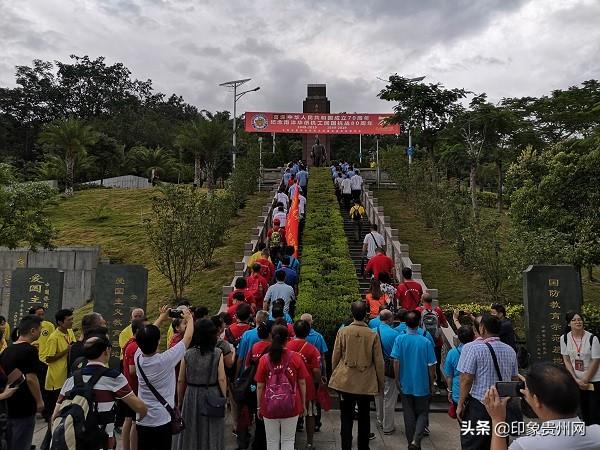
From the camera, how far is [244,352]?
501 centimetres

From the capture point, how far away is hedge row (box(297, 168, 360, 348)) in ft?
25.6

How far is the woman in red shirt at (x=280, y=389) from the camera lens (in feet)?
13.7

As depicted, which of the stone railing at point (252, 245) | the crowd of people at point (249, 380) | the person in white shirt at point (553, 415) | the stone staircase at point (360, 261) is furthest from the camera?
the stone railing at point (252, 245)

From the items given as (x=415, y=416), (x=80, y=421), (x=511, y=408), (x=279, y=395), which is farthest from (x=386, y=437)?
(x=80, y=421)

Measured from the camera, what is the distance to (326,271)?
10.9m

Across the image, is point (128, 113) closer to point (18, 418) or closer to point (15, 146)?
point (15, 146)

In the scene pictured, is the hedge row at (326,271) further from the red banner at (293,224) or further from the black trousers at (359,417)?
the black trousers at (359,417)

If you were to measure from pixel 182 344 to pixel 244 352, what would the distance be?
43.7 inches

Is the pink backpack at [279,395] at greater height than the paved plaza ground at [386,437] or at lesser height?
greater

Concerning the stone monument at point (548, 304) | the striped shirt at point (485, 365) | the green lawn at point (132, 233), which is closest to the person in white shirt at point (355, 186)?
the green lawn at point (132, 233)

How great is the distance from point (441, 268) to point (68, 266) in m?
12.6

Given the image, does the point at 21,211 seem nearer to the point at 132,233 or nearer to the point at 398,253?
the point at 132,233

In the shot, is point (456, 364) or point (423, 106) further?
point (423, 106)

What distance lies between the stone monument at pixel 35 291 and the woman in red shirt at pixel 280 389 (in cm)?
615
